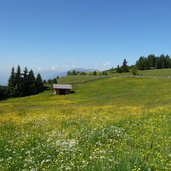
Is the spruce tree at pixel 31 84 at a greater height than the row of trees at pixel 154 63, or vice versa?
the row of trees at pixel 154 63

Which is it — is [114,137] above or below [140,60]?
below

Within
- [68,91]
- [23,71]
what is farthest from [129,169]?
[23,71]

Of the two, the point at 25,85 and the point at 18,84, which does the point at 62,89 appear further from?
the point at 18,84

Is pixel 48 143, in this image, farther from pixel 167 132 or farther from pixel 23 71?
pixel 23 71

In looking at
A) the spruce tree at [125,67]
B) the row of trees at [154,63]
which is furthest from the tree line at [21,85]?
the row of trees at [154,63]

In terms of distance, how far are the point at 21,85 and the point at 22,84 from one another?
0.54 metres

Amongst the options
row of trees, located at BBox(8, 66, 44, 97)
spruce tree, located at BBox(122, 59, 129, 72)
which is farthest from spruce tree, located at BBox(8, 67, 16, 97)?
spruce tree, located at BBox(122, 59, 129, 72)

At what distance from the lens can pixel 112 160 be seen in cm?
919

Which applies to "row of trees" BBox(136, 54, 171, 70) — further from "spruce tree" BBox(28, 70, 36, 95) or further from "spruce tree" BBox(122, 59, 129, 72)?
"spruce tree" BBox(28, 70, 36, 95)

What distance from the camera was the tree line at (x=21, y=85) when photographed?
118562mm

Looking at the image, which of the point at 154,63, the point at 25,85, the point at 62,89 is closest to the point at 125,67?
the point at 154,63

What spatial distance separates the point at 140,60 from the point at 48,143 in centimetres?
18605

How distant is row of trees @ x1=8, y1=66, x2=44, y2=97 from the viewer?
390ft

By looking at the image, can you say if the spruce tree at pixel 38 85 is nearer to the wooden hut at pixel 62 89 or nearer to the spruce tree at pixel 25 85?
the spruce tree at pixel 25 85
